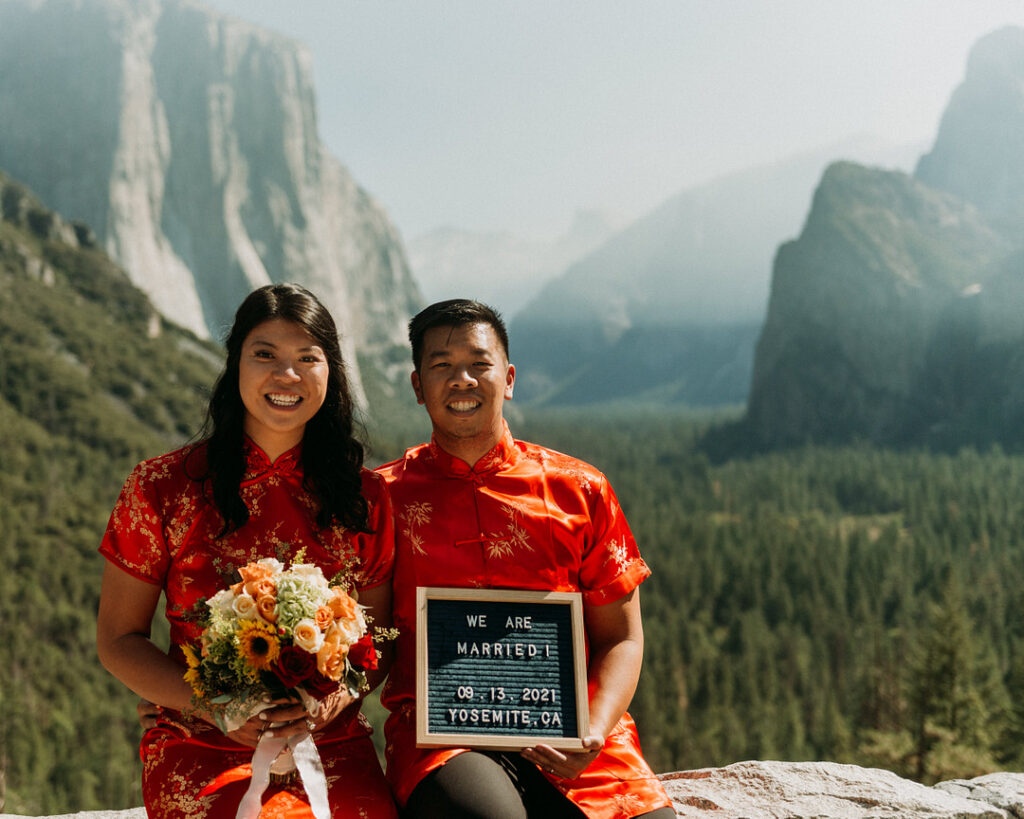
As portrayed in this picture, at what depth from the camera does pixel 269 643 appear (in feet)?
Result: 11.8

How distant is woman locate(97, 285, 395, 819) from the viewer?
13.4ft

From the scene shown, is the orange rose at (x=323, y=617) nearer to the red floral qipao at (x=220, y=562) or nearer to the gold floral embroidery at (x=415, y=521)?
the red floral qipao at (x=220, y=562)

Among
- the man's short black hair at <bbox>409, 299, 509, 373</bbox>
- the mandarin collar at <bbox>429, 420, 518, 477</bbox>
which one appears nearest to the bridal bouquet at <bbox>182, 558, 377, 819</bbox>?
the mandarin collar at <bbox>429, 420, 518, 477</bbox>

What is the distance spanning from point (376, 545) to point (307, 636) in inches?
40.4

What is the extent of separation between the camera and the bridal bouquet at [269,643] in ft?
11.8

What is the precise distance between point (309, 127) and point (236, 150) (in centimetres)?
2233

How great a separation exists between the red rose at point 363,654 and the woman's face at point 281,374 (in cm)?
123

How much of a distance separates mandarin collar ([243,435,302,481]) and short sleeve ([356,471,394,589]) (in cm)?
41

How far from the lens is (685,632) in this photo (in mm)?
76438

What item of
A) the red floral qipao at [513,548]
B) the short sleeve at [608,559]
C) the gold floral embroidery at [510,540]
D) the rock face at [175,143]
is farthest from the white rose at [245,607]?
the rock face at [175,143]

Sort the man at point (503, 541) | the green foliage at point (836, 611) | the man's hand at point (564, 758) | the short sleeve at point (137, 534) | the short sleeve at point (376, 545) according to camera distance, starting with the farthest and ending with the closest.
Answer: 1. the green foliage at point (836, 611)
2. the short sleeve at point (376, 545)
3. the man at point (503, 541)
4. the short sleeve at point (137, 534)
5. the man's hand at point (564, 758)

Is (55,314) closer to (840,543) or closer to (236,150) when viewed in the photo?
(236,150)

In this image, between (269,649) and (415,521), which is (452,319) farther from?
(269,649)

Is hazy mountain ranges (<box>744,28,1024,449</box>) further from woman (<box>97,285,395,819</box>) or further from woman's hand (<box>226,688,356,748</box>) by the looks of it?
woman's hand (<box>226,688,356,748</box>)
